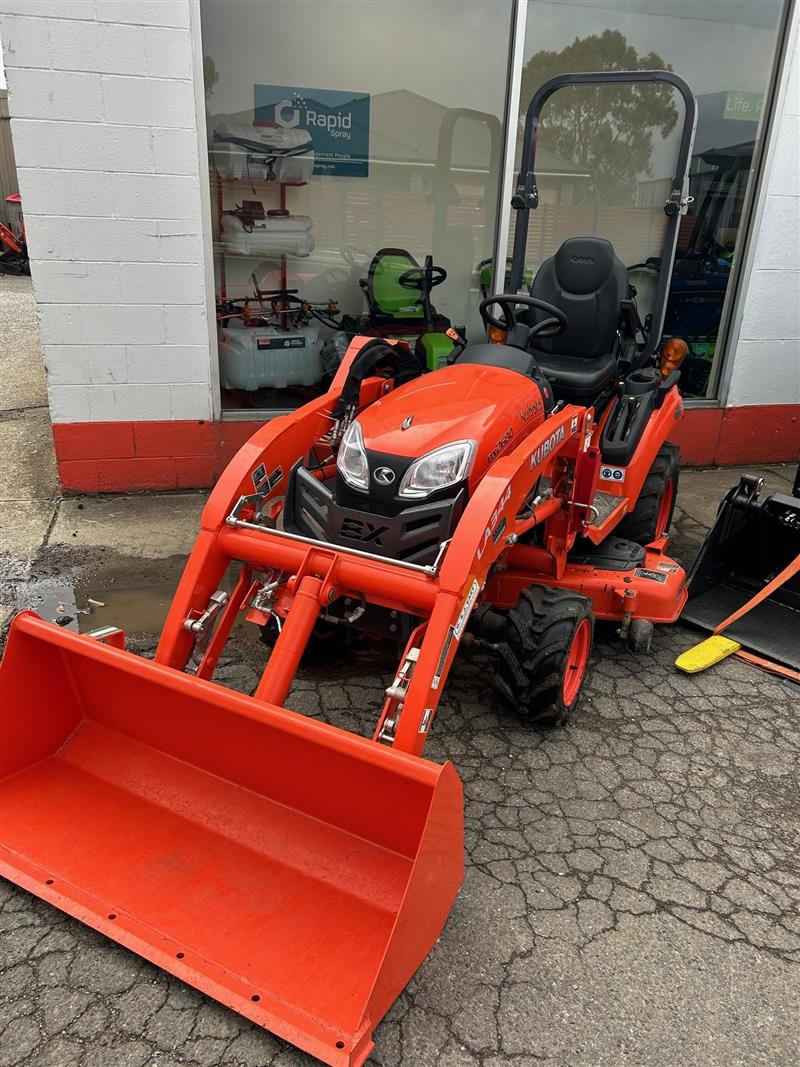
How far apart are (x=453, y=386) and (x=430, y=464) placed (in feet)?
1.82

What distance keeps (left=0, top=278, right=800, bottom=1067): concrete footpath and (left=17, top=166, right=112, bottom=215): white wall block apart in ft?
7.39

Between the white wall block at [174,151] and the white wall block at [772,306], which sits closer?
the white wall block at [174,151]

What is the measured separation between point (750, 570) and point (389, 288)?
3773mm

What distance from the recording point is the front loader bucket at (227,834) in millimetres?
2047

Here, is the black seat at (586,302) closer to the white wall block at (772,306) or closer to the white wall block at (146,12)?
the white wall block at (772,306)

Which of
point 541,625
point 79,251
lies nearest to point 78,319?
point 79,251

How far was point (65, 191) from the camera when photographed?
4.76 metres

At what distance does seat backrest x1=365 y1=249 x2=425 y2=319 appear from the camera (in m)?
6.66

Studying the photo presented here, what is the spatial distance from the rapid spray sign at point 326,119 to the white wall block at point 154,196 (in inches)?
57.9

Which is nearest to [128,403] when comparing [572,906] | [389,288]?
[389,288]

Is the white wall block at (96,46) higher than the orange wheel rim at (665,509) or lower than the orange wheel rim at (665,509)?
higher

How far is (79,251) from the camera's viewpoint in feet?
16.1

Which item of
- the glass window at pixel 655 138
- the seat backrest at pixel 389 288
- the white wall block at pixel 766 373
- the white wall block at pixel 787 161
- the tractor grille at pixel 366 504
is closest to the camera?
the tractor grille at pixel 366 504

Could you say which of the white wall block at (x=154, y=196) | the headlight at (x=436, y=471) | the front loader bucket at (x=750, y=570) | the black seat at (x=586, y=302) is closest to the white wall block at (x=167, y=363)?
the white wall block at (x=154, y=196)
